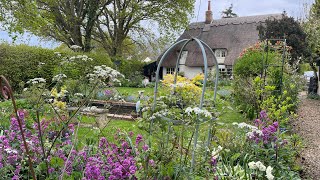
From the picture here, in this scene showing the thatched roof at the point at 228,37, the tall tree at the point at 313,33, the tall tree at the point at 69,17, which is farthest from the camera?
the thatched roof at the point at 228,37

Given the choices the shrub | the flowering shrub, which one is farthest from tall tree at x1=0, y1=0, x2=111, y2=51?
the flowering shrub

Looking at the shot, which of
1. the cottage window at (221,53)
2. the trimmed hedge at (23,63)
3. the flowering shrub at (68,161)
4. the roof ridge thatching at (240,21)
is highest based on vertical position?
the roof ridge thatching at (240,21)

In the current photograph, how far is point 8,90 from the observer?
1144 mm

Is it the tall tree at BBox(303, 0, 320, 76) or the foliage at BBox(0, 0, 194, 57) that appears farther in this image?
the foliage at BBox(0, 0, 194, 57)

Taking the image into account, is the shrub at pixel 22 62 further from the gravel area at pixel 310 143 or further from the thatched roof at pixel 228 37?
the thatched roof at pixel 228 37

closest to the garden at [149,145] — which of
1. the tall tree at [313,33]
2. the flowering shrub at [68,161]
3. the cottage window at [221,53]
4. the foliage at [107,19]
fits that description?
the flowering shrub at [68,161]

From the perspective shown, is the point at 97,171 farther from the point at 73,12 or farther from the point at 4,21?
the point at 73,12

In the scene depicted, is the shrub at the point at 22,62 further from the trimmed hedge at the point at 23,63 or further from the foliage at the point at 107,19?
the foliage at the point at 107,19

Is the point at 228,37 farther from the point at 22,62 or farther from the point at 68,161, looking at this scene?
the point at 68,161

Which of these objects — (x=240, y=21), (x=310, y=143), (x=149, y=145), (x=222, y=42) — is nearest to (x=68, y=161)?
(x=149, y=145)

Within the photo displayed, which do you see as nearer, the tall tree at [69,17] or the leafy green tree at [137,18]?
the tall tree at [69,17]

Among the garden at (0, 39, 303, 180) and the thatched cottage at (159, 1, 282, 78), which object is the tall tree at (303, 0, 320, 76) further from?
the garden at (0, 39, 303, 180)

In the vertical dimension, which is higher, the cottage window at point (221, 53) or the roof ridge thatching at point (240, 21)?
the roof ridge thatching at point (240, 21)

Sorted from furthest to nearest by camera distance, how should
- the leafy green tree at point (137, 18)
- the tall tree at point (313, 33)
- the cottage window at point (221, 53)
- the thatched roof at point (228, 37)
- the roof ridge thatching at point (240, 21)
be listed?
1. the roof ridge thatching at point (240, 21)
2. the cottage window at point (221, 53)
3. the thatched roof at point (228, 37)
4. the leafy green tree at point (137, 18)
5. the tall tree at point (313, 33)
